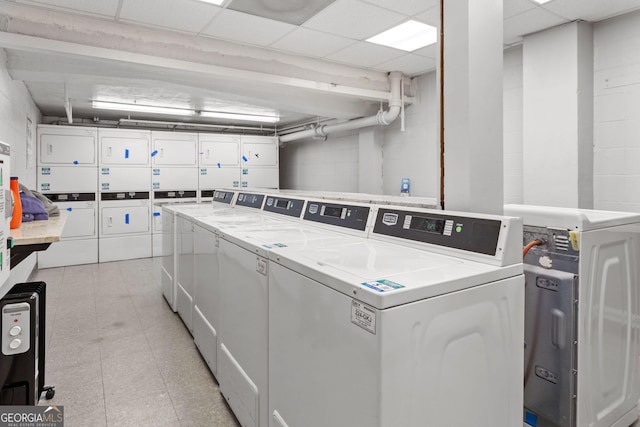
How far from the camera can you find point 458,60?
1.62 meters

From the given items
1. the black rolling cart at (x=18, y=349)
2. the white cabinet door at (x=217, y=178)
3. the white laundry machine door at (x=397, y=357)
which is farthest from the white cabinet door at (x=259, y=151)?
the white laundry machine door at (x=397, y=357)

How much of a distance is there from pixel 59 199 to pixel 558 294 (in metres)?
6.35

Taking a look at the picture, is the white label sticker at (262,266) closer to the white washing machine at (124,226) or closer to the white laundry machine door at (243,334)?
the white laundry machine door at (243,334)

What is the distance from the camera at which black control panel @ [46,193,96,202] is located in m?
5.64

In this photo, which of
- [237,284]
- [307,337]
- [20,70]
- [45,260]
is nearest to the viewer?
[307,337]

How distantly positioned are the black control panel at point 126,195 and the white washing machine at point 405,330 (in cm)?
552

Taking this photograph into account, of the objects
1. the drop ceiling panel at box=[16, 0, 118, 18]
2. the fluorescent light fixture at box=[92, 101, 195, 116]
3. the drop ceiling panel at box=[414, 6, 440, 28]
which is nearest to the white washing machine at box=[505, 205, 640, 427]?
the drop ceiling panel at box=[414, 6, 440, 28]

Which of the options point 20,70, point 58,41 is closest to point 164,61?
point 58,41

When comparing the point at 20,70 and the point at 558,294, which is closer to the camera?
the point at 558,294

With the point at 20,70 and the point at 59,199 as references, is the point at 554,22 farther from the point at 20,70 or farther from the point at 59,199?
the point at 59,199

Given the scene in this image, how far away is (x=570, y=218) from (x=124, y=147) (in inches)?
247

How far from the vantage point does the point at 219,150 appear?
7051 millimetres

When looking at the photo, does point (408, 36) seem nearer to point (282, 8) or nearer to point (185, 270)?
point (282, 8)

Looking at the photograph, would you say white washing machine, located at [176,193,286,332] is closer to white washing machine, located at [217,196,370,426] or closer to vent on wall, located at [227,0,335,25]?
white washing machine, located at [217,196,370,426]
